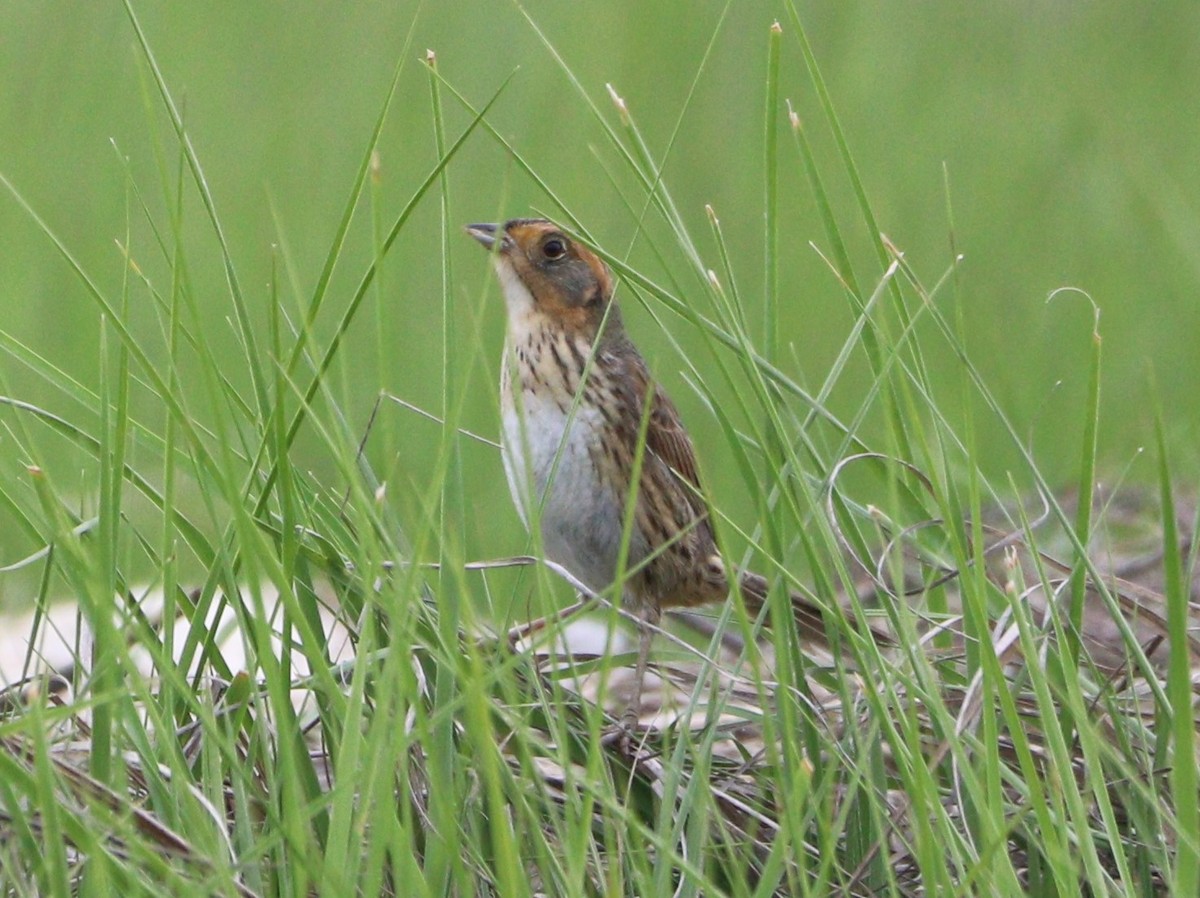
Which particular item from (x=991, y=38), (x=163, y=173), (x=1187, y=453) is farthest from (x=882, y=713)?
(x=991, y=38)

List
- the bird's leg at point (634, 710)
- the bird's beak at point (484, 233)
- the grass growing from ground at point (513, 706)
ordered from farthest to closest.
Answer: the bird's beak at point (484, 233) < the bird's leg at point (634, 710) < the grass growing from ground at point (513, 706)

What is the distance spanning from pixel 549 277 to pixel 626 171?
13.6 feet

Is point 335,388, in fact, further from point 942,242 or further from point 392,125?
point 942,242

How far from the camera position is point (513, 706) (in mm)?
1814

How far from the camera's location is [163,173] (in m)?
1.96

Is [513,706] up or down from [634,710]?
up

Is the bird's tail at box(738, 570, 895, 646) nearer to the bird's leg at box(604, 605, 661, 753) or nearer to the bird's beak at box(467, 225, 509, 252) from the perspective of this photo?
the bird's leg at box(604, 605, 661, 753)

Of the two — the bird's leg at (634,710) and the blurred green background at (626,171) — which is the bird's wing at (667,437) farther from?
the blurred green background at (626,171)

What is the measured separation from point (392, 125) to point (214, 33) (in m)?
1.28

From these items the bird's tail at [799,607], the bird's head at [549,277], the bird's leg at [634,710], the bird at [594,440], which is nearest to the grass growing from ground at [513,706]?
the bird's leg at [634,710]

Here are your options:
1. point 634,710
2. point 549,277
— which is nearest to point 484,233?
point 549,277

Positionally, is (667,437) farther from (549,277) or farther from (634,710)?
(634,710)

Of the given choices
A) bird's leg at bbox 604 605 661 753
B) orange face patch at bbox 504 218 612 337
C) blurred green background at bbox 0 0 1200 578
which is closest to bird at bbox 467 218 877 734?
orange face patch at bbox 504 218 612 337

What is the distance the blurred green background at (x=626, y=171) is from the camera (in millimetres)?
6781
